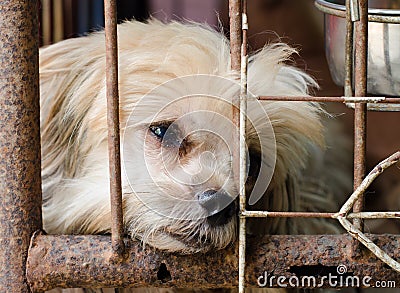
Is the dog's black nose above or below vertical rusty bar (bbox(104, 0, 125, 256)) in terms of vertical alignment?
below

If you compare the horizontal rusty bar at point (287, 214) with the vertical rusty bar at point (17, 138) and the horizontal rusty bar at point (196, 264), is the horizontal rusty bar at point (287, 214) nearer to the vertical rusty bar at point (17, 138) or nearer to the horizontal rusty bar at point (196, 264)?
the horizontal rusty bar at point (196, 264)

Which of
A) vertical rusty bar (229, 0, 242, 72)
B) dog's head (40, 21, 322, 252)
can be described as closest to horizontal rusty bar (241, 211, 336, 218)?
dog's head (40, 21, 322, 252)

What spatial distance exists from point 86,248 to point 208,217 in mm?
250

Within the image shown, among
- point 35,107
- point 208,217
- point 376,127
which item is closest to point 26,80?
point 35,107

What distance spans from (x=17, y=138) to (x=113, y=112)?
0.18 metres

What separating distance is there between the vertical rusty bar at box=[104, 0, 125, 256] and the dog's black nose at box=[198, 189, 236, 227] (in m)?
0.21

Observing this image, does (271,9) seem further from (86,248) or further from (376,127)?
(86,248)

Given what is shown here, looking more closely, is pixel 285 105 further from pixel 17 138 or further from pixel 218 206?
pixel 17 138

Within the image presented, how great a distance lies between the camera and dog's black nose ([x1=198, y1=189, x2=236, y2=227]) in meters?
1.44

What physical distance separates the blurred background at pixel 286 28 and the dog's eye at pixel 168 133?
0.93 metres

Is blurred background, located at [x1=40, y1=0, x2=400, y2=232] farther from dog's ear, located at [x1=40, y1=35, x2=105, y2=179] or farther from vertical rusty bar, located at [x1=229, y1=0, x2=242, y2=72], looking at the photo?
vertical rusty bar, located at [x1=229, y1=0, x2=242, y2=72]

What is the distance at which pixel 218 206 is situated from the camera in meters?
1.45

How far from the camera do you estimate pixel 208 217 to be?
1.44 metres

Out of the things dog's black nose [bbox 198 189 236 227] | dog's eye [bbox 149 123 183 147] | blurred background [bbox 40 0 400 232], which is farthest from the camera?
blurred background [bbox 40 0 400 232]
